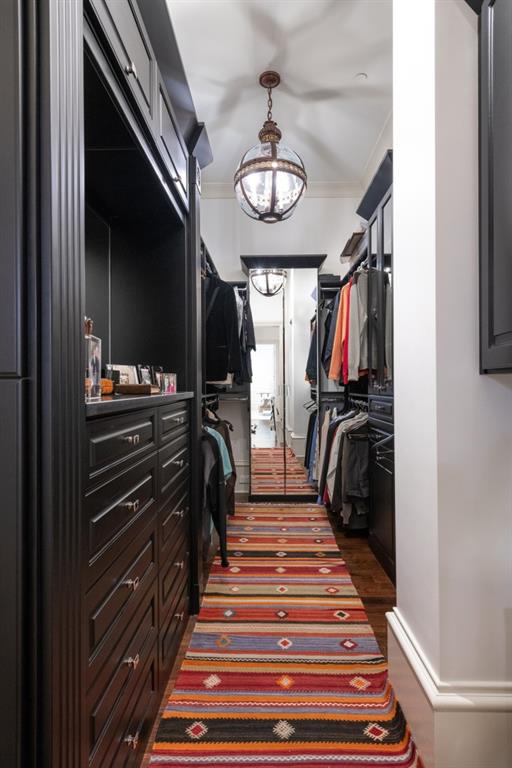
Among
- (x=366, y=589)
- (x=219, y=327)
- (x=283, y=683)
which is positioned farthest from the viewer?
(x=219, y=327)

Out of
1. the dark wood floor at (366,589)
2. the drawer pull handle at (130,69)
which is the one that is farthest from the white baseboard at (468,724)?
the drawer pull handle at (130,69)

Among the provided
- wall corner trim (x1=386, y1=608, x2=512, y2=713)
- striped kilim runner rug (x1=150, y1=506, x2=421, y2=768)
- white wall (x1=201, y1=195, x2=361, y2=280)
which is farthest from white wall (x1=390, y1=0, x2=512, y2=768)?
white wall (x1=201, y1=195, x2=361, y2=280)

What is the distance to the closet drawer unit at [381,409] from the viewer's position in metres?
2.20

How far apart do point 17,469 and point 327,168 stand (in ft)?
12.6

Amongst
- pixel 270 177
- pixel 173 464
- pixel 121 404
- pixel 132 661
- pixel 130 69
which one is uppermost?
pixel 270 177

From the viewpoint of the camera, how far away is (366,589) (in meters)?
2.10

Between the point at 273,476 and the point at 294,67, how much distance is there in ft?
10.4

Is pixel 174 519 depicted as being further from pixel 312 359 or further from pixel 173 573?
pixel 312 359

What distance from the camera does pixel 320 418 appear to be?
3.63m

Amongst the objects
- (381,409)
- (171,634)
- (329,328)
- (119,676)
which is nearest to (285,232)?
(329,328)

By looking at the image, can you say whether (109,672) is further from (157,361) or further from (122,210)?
(122,210)

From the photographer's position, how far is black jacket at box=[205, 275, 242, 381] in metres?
2.83

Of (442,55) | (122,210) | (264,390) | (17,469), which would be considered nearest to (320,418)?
(264,390)

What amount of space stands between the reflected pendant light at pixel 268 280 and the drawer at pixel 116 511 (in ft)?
8.86
